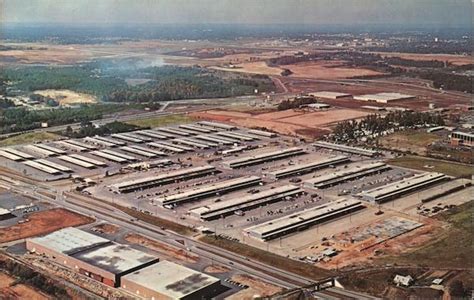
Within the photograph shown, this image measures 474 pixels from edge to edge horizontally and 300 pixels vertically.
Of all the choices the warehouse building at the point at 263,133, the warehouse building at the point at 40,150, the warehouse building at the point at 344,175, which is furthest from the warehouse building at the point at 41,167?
the warehouse building at the point at 263,133

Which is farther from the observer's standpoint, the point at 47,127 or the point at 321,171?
the point at 47,127

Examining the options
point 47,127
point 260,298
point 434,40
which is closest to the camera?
→ point 260,298

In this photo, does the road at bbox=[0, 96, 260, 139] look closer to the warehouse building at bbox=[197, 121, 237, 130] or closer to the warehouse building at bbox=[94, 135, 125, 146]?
the warehouse building at bbox=[94, 135, 125, 146]

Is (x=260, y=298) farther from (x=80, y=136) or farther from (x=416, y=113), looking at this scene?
(x=416, y=113)

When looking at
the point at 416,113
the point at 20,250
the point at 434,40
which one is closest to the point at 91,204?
the point at 20,250

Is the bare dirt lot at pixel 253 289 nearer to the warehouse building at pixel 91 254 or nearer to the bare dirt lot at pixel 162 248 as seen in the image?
the bare dirt lot at pixel 162 248

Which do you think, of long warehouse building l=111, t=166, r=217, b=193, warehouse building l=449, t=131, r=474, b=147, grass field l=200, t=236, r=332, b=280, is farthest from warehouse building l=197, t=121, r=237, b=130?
grass field l=200, t=236, r=332, b=280

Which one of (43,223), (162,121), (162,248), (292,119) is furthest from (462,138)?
(43,223)
